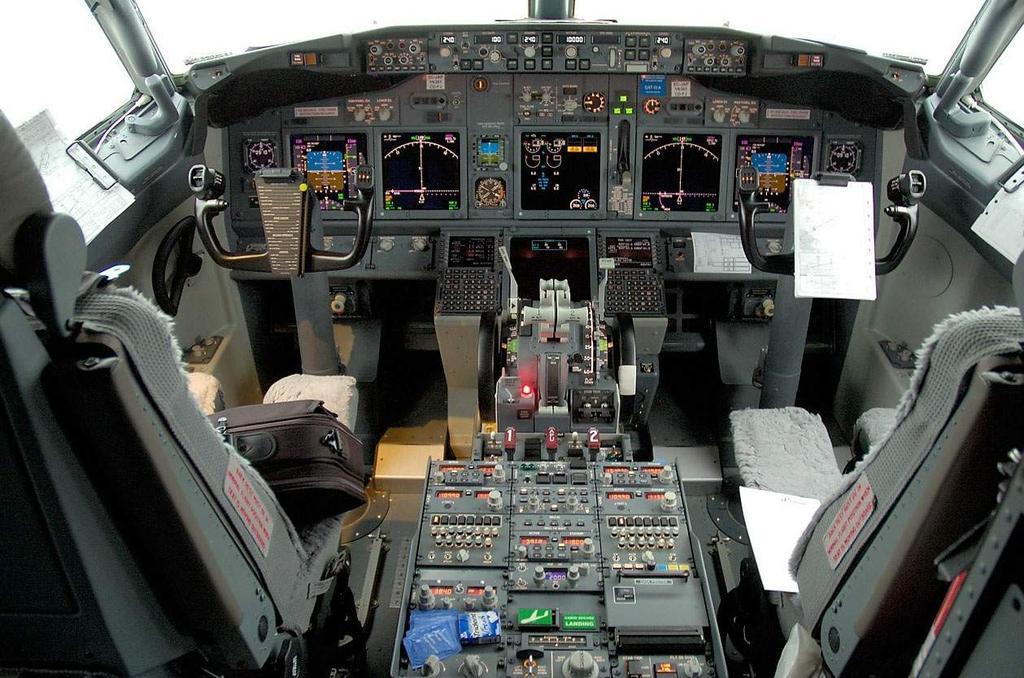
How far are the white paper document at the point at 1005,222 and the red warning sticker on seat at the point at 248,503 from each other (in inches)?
96.1

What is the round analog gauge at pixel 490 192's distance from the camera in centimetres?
364

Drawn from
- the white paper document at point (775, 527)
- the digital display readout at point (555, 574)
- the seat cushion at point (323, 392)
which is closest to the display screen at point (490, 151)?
the seat cushion at point (323, 392)

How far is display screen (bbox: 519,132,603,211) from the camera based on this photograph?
11.8ft

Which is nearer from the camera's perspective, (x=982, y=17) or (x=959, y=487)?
(x=959, y=487)

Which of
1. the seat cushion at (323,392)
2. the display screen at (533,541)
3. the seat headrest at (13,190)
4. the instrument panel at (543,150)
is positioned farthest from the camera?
the instrument panel at (543,150)

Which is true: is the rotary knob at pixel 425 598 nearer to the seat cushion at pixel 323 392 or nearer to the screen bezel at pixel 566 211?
the seat cushion at pixel 323 392

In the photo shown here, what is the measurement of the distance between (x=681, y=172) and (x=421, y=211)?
1165 millimetres

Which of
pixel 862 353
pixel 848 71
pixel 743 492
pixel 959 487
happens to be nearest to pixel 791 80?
pixel 848 71

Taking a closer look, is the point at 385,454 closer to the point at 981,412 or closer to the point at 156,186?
the point at 156,186

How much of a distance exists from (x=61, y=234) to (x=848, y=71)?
2968mm

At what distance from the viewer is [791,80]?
3432 millimetres

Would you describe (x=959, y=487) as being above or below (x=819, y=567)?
above

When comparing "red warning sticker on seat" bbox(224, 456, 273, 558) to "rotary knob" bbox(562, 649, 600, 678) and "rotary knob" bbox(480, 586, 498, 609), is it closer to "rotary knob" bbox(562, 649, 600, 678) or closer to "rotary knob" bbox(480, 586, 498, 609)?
"rotary knob" bbox(480, 586, 498, 609)

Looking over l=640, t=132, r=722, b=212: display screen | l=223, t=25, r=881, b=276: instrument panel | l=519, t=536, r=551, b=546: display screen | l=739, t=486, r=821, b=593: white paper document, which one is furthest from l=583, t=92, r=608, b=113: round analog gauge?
l=519, t=536, r=551, b=546: display screen
